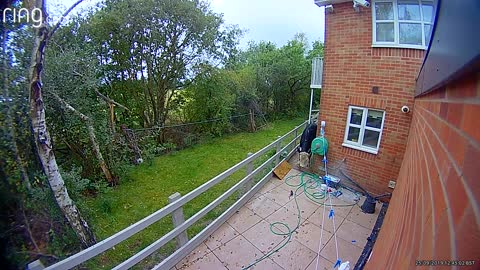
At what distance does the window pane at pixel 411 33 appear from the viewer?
434 centimetres

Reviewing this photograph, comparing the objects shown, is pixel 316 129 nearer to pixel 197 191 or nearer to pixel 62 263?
pixel 197 191

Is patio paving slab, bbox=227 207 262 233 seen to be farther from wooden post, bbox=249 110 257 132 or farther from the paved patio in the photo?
wooden post, bbox=249 110 257 132

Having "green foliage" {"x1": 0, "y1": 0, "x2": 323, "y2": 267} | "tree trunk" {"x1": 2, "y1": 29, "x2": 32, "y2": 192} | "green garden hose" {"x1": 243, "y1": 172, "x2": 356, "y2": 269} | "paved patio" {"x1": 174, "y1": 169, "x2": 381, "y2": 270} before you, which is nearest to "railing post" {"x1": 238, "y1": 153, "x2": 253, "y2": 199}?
"paved patio" {"x1": 174, "y1": 169, "x2": 381, "y2": 270}

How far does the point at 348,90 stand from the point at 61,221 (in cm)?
609

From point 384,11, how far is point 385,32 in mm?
466

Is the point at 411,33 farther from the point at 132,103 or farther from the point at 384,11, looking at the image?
the point at 132,103

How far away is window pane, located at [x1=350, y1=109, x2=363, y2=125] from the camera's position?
5.16 metres

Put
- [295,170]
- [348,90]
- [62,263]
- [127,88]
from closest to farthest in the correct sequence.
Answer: [62,263], [348,90], [295,170], [127,88]

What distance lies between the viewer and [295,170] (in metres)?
6.18

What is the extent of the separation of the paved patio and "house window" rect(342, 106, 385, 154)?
144 cm

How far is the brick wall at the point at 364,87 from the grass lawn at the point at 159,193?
326cm

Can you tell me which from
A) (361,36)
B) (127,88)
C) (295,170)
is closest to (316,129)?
(295,170)

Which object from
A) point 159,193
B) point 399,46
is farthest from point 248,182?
point 399,46

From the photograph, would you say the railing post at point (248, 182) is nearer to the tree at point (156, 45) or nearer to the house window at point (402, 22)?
the house window at point (402, 22)
